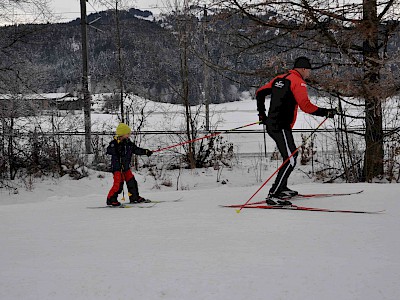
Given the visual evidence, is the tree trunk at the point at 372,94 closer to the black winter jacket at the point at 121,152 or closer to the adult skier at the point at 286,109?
the adult skier at the point at 286,109

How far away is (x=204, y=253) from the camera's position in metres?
3.59

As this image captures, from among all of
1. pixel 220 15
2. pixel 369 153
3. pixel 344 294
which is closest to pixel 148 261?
pixel 344 294

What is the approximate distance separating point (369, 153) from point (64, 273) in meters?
8.62

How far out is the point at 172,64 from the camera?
15039 millimetres

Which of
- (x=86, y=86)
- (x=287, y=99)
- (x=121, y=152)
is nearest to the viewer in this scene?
(x=287, y=99)

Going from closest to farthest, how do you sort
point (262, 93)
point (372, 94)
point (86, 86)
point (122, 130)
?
point (262, 93)
point (122, 130)
point (372, 94)
point (86, 86)

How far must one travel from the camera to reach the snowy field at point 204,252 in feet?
9.30

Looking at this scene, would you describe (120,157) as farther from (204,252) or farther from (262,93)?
(204,252)

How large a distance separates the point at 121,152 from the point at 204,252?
3.46 meters

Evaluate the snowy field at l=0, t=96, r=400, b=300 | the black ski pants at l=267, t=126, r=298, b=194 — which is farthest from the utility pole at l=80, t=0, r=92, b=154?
the black ski pants at l=267, t=126, r=298, b=194

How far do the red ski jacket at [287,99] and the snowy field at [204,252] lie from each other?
124 cm

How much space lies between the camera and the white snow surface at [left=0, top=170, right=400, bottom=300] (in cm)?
284

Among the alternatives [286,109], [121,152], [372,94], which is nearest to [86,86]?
[121,152]

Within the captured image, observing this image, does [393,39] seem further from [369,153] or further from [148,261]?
[148,261]
